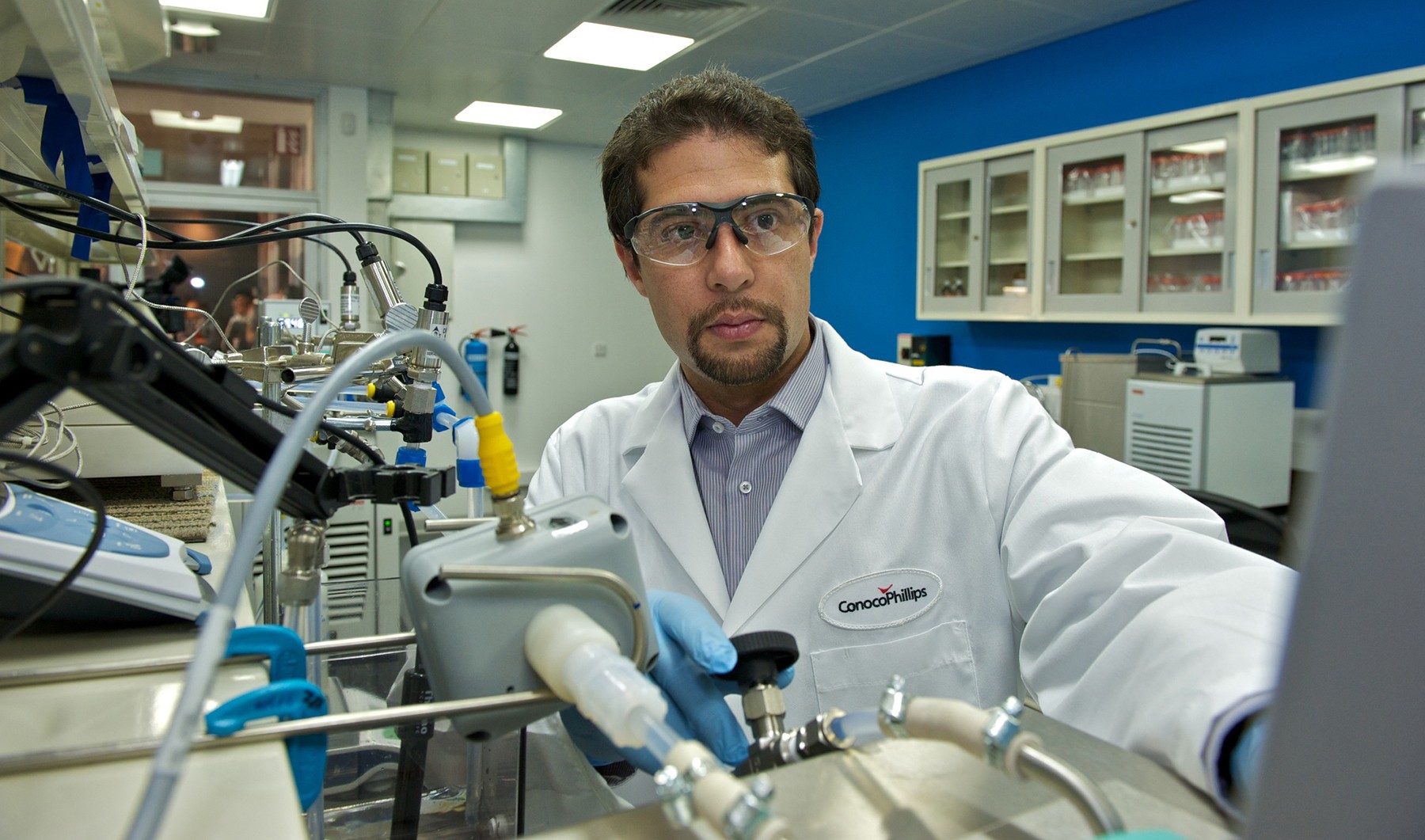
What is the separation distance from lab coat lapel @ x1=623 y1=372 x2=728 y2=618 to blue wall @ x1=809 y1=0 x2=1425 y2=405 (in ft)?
9.94

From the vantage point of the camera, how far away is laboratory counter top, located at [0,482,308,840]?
42 cm

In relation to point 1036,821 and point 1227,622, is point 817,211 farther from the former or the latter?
point 1036,821

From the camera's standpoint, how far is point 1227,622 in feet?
1.94

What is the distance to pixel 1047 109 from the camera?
14.6 ft

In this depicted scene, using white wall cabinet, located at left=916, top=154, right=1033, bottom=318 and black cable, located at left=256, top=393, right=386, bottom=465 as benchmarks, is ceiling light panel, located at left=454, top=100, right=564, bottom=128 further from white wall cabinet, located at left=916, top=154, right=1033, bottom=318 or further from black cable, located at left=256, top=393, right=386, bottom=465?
black cable, located at left=256, top=393, right=386, bottom=465

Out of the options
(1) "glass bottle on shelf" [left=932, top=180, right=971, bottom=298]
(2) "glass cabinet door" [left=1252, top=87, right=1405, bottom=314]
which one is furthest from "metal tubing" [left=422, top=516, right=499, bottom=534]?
(1) "glass bottle on shelf" [left=932, top=180, right=971, bottom=298]

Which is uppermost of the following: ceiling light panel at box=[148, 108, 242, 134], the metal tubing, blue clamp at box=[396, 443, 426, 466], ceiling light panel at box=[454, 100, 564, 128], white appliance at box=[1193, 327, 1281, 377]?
ceiling light panel at box=[454, 100, 564, 128]

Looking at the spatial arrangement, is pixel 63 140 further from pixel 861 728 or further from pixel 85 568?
pixel 861 728

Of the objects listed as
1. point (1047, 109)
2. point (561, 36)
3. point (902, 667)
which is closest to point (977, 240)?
point (1047, 109)

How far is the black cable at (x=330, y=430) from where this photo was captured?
19.0 inches

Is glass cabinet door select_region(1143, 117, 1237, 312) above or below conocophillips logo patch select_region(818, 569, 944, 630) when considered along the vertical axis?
above

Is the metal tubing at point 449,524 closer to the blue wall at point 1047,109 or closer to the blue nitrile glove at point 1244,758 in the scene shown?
the blue nitrile glove at point 1244,758

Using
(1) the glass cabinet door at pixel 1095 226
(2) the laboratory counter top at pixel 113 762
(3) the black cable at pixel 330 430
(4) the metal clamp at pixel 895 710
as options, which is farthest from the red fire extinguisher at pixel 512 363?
(4) the metal clamp at pixel 895 710

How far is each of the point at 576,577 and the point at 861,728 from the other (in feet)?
0.59
